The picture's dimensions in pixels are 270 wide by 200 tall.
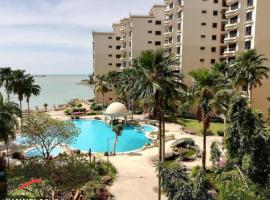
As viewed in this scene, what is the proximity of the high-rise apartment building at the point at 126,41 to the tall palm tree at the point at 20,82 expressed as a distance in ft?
93.5

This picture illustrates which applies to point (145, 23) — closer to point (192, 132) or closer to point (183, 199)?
point (192, 132)

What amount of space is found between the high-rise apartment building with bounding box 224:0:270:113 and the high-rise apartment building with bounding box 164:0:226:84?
874 centimetres

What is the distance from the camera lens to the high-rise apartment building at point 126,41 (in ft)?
248

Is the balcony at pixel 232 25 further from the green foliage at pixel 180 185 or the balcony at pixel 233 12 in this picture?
the green foliage at pixel 180 185

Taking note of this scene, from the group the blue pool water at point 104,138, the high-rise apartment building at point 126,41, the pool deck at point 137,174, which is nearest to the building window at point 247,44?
the pool deck at point 137,174

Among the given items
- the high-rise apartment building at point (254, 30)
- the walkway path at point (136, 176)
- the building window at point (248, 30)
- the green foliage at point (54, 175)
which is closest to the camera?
the green foliage at point (54, 175)

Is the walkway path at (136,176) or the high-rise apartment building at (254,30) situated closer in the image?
the walkway path at (136,176)

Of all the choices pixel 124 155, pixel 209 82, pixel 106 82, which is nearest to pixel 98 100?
pixel 106 82

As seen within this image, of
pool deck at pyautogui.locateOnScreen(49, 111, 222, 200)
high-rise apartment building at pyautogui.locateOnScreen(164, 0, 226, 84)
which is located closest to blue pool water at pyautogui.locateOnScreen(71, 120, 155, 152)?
pool deck at pyautogui.locateOnScreen(49, 111, 222, 200)

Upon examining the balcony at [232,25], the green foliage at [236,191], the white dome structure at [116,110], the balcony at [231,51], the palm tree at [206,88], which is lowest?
the white dome structure at [116,110]

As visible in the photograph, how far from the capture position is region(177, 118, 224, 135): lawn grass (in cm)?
4780

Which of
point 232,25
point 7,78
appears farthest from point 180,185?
point 232,25

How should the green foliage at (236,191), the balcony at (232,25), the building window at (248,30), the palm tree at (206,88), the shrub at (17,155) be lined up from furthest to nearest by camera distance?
1. the balcony at (232,25)
2. the building window at (248,30)
3. the shrub at (17,155)
4. the palm tree at (206,88)
5. the green foliage at (236,191)

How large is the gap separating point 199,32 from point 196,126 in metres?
23.3
